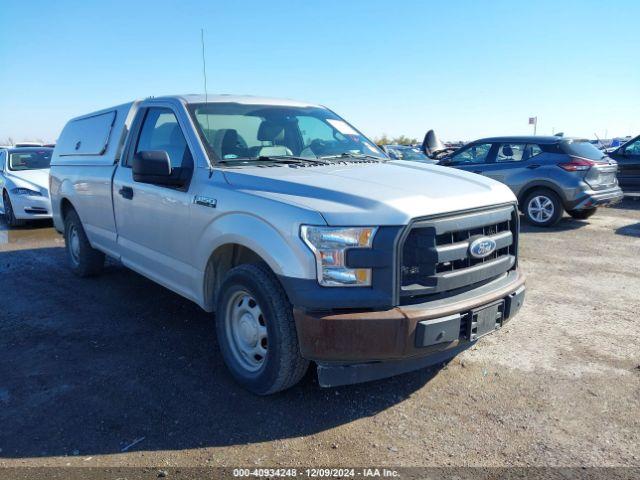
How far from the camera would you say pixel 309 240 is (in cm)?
285

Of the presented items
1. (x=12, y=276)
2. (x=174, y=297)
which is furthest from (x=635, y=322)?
(x=12, y=276)

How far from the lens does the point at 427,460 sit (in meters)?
2.74

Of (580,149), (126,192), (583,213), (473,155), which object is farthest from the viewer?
(473,155)

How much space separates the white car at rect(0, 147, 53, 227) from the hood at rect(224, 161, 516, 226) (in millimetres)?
8096

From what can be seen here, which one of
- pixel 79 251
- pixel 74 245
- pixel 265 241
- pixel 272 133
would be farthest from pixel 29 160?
pixel 265 241

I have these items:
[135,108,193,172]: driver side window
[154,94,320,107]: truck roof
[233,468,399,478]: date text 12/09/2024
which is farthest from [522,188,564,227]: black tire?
[233,468,399,478]: date text 12/09/2024

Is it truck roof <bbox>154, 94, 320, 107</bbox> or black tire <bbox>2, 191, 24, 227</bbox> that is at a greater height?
truck roof <bbox>154, 94, 320, 107</bbox>

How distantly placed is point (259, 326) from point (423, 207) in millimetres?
1334

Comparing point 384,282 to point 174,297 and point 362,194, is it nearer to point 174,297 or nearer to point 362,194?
point 362,194

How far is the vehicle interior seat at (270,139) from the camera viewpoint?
159 inches

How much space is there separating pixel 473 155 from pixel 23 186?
939cm

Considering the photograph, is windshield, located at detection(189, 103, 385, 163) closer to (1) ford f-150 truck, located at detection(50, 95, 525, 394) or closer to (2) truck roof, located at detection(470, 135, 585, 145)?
(1) ford f-150 truck, located at detection(50, 95, 525, 394)

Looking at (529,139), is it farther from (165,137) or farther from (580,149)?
(165,137)

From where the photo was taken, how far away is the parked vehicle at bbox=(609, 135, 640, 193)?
12.5 m
